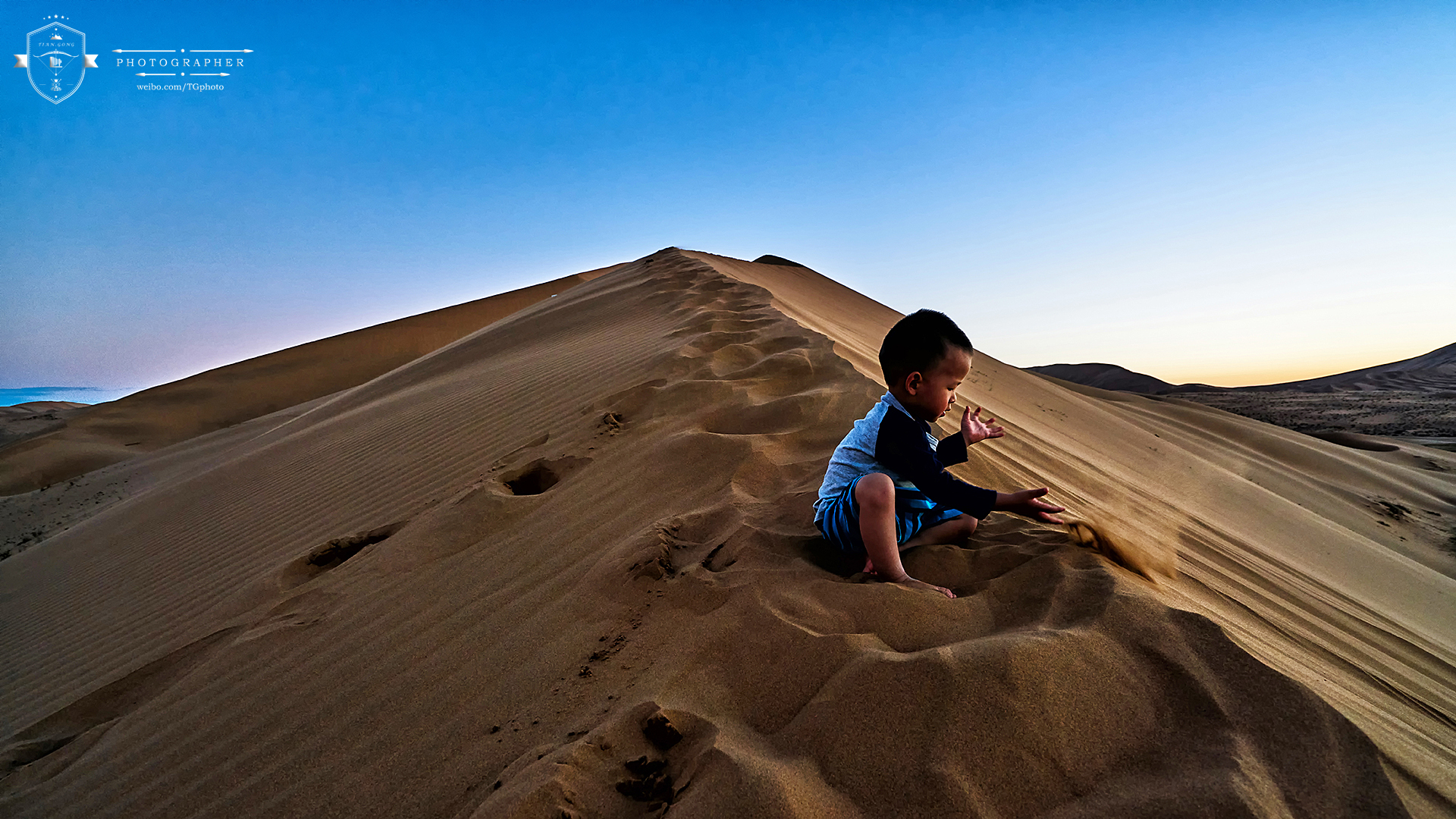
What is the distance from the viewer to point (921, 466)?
84.4 inches

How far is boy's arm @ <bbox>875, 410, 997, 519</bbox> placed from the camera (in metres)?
2.10

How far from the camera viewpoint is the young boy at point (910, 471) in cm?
207

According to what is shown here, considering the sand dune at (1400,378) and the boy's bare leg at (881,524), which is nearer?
the boy's bare leg at (881,524)

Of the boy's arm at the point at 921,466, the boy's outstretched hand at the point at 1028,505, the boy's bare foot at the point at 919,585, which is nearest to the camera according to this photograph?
the boy's bare foot at the point at 919,585

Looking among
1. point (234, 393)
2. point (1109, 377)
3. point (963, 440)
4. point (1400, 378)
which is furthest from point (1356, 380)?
point (234, 393)

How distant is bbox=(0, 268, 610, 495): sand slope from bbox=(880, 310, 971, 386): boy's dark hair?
58.6 feet

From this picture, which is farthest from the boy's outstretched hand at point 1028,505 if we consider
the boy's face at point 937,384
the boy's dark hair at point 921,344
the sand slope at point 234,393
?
the sand slope at point 234,393

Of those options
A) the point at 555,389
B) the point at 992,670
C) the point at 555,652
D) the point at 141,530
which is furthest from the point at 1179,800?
the point at 141,530

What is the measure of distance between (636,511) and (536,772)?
1585 mm

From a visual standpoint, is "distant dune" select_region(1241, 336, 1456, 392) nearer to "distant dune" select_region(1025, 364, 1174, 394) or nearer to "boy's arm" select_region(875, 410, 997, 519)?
"distant dune" select_region(1025, 364, 1174, 394)

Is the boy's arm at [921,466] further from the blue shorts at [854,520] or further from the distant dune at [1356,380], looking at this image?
the distant dune at [1356,380]

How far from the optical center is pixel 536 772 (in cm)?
147

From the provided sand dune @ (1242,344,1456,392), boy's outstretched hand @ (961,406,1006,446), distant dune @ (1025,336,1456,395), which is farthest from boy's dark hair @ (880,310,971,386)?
sand dune @ (1242,344,1456,392)

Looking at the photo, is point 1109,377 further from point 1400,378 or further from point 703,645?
point 703,645
